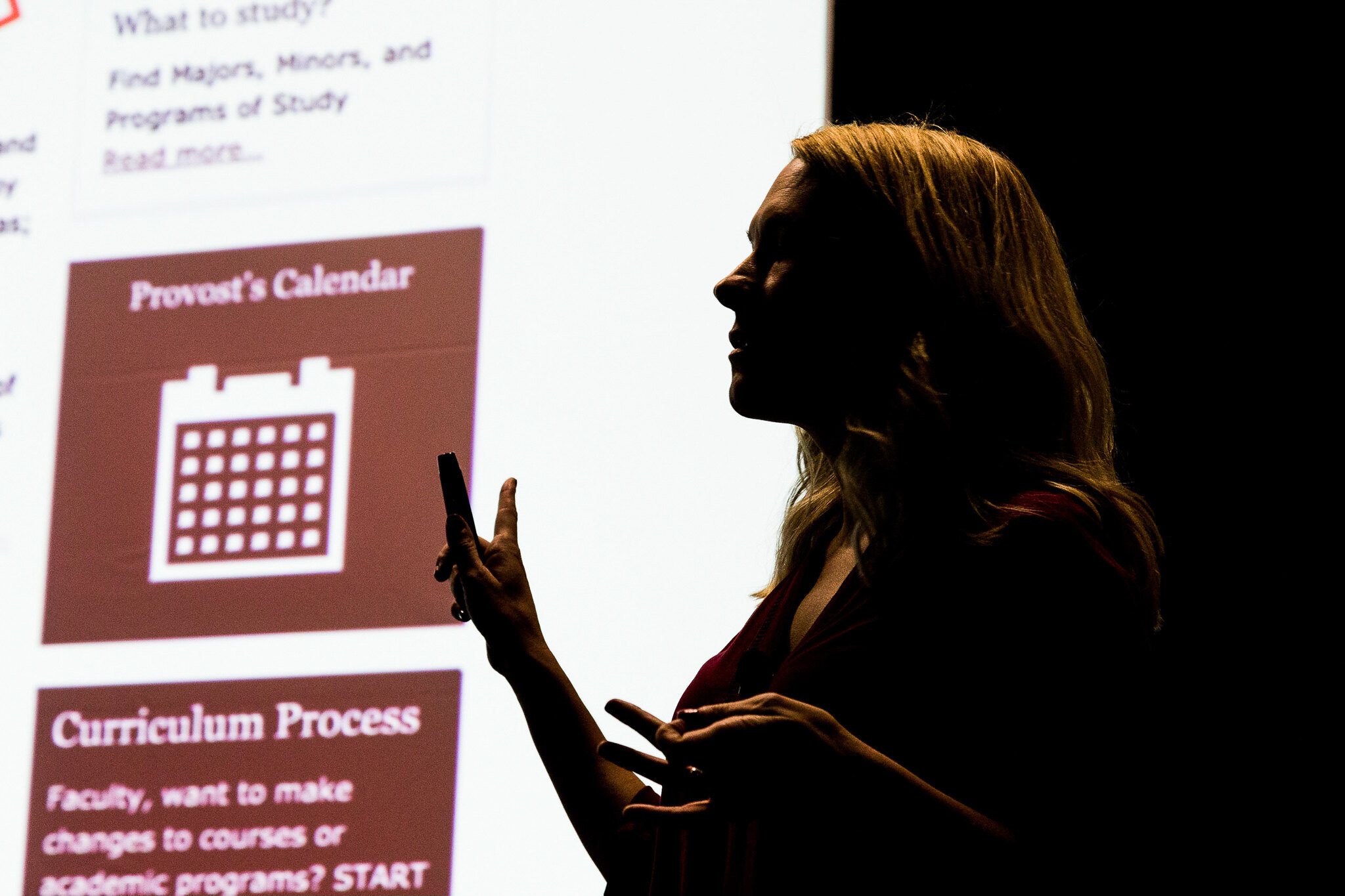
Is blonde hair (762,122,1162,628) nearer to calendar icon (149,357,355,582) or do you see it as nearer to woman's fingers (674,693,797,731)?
woman's fingers (674,693,797,731)

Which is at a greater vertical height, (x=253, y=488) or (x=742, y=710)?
(x=253, y=488)

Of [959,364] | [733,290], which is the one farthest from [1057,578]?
[733,290]

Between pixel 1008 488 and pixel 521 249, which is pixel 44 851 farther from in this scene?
pixel 1008 488

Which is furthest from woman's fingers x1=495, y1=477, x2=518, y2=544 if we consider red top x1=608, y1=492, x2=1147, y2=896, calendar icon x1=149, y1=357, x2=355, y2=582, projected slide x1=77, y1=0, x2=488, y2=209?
projected slide x1=77, y1=0, x2=488, y2=209

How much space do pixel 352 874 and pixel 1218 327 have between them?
1334mm

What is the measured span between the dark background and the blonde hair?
0.72 m

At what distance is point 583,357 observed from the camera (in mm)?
1824

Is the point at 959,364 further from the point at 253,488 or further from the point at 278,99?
the point at 278,99

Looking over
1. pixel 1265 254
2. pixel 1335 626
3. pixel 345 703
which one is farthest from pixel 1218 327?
pixel 345 703

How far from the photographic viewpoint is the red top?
35.6 inches

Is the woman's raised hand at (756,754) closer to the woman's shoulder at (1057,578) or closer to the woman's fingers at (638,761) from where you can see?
the woman's fingers at (638,761)

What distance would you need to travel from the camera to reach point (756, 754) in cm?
83

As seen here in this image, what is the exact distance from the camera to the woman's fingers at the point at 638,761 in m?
0.89

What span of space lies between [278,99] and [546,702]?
47.8 inches
